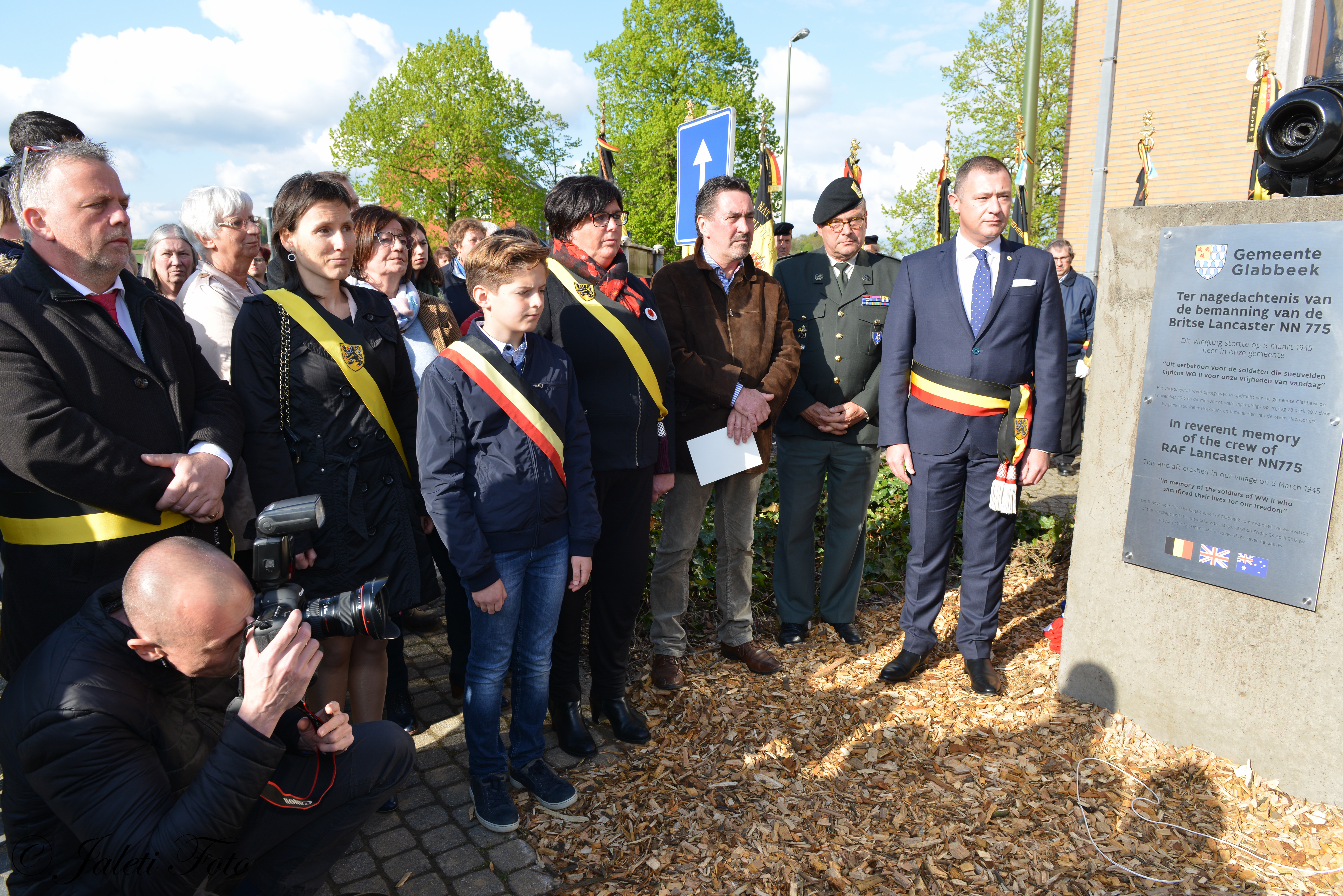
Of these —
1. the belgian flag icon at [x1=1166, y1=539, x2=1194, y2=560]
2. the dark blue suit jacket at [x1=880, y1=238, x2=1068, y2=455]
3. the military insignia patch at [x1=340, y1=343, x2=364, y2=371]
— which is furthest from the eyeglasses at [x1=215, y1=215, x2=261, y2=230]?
the belgian flag icon at [x1=1166, y1=539, x2=1194, y2=560]

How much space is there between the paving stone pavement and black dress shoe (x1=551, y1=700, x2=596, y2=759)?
34 mm

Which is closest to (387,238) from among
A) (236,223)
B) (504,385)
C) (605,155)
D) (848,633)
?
(236,223)

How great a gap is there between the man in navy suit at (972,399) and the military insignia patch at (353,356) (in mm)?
2344

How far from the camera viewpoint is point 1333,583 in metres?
2.93

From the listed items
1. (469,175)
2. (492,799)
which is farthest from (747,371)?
(469,175)

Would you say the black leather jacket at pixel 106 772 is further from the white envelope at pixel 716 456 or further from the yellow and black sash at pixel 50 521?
the white envelope at pixel 716 456

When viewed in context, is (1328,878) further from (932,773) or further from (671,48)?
(671,48)

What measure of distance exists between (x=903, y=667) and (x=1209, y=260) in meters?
2.16

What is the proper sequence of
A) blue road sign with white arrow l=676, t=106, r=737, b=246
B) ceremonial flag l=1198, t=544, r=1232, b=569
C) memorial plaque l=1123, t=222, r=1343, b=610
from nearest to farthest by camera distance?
memorial plaque l=1123, t=222, r=1343, b=610 → ceremonial flag l=1198, t=544, r=1232, b=569 → blue road sign with white arrow l=676, t=106, r=737, b=246

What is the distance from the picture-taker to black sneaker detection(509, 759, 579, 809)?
3064 millimetres

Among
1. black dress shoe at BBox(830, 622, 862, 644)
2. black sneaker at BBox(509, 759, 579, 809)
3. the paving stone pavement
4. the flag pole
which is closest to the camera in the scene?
the paving stone pavement

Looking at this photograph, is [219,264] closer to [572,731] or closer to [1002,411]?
[572,731]

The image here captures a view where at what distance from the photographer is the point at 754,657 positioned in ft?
13.5

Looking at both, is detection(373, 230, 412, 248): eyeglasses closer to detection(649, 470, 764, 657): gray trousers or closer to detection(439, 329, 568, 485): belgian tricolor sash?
detection(439, 329, 568, 485): belgian tricolor sash
